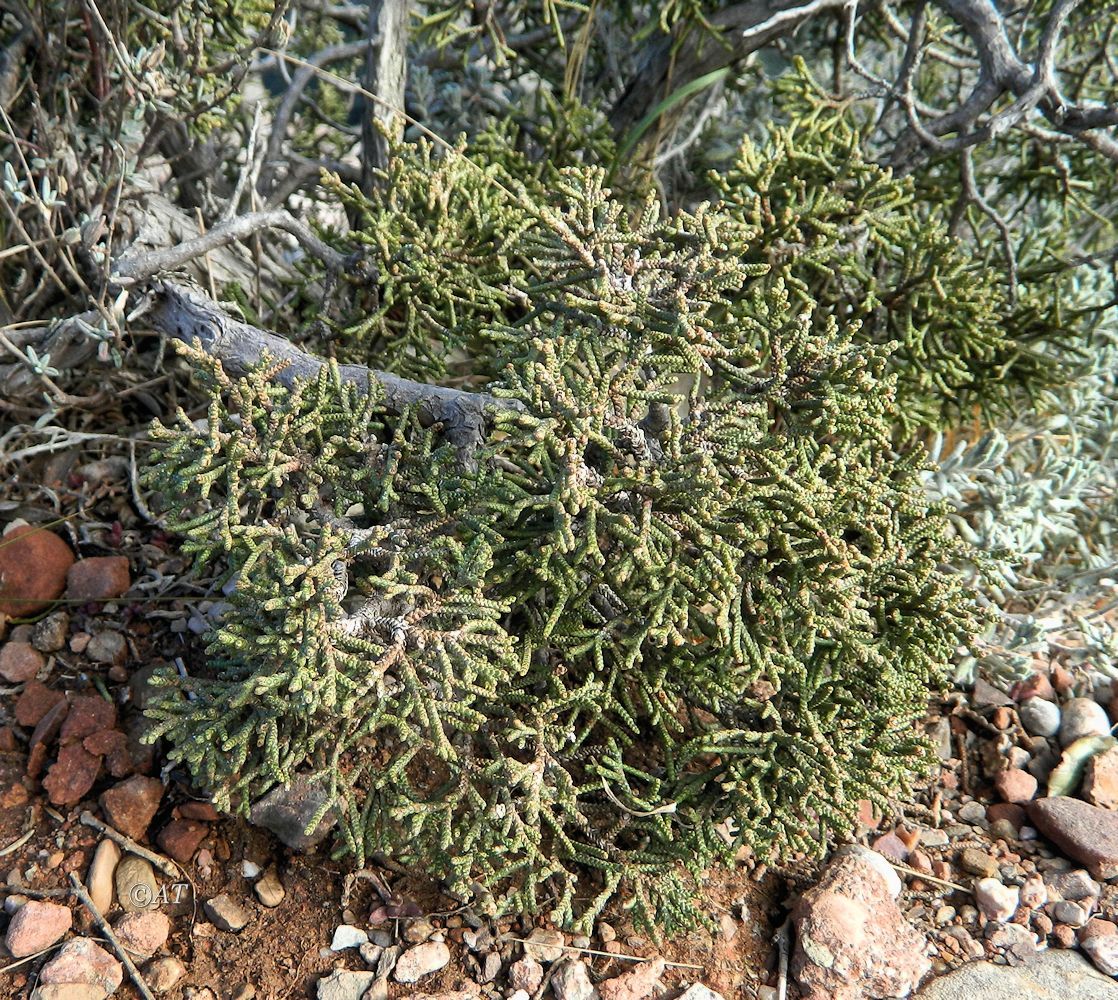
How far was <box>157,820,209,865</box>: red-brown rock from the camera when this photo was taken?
2.43 m

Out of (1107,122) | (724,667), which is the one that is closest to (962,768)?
(724,667)

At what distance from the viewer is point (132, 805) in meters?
2.46

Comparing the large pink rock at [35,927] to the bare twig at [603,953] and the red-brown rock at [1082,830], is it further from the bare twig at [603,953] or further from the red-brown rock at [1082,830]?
the red-brown rock at [1082,830]

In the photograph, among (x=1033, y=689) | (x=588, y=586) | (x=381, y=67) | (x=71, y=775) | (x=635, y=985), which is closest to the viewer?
(x=588, y=586)

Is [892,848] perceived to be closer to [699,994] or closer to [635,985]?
[699,994]

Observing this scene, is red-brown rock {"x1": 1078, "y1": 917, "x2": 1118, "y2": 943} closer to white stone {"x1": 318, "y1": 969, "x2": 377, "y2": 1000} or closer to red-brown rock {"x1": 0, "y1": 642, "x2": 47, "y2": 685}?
white stone {"x1": 318, "y1": 969, "x2": 377, "y2": 1000}

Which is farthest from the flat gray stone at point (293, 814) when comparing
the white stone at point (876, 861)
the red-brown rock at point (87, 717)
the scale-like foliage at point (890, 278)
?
the scale-like foliage at point (890, 278)

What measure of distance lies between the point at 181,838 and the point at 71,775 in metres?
0.34

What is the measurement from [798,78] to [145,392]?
2.58 metres

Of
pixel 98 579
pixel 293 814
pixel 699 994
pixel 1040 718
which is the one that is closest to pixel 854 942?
pixel 699 994

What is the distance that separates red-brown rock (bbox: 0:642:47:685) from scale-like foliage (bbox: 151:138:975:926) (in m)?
0.83

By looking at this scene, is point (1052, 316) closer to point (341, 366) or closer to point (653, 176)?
point (653, 176)

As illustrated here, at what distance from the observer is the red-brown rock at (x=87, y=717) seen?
2576mm

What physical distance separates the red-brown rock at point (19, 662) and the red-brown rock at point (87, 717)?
0.20m
